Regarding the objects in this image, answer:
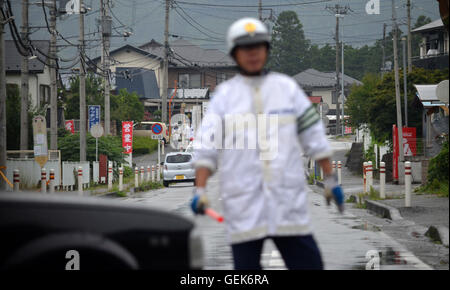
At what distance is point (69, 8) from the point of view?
28.0 m

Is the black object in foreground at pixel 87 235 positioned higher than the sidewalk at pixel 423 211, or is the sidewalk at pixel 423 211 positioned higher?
the black object in foreground at pixel 87 235

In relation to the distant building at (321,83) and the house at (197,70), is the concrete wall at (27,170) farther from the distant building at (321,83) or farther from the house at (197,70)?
the house at (197,70)

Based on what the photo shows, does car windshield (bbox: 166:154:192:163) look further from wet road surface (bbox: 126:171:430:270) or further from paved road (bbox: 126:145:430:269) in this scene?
wet road surface (bbox: 126:171:430:270)

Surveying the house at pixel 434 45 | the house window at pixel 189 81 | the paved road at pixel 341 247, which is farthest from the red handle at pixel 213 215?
the house window at pixel 189 81

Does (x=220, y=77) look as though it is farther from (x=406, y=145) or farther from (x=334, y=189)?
(x=334, y=189)

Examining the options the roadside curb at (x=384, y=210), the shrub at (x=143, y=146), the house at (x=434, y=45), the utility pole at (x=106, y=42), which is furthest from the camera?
the shrub at (x=143, y=146)

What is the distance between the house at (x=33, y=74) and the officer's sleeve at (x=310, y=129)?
42.2m

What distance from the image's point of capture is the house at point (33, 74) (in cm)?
4562

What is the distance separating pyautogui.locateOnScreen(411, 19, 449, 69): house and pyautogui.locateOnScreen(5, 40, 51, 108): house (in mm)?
21658

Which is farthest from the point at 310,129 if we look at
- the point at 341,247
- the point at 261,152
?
the point at 341,247

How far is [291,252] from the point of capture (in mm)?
4191

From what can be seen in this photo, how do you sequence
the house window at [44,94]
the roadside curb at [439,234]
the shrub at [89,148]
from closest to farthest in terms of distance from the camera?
the roadside curb at [439,234] → the shrub at [89,148] → the house window at [44,94]

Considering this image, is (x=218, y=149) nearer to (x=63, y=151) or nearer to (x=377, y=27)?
(x=63, y=151)
